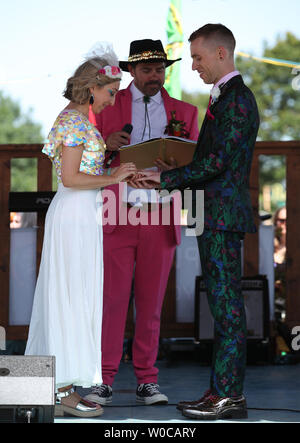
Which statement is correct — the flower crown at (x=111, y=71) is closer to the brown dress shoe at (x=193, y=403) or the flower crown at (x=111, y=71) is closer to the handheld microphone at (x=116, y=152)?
the handheld microphone at (x=116, y=152)

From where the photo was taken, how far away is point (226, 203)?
363cm

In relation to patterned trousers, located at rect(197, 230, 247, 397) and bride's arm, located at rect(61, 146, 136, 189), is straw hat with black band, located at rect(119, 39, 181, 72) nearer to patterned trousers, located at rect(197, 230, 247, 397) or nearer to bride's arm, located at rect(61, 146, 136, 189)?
bride's arm, located at rect(61, 146, 136, 189)

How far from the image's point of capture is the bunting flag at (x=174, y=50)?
9773 mm

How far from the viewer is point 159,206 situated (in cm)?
431

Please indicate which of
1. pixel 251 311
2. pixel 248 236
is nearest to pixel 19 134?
pixel 248 236

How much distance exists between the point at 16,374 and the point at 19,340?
324 cm

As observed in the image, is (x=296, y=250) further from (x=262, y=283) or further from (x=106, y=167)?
(x=106, y=167)

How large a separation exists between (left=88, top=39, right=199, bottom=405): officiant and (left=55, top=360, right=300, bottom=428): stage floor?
267mm

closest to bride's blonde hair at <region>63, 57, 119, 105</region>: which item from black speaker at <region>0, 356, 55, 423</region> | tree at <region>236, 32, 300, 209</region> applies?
black speaker at <region>0, 356, 55, 423</region>

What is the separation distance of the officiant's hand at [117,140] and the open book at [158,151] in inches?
9.6

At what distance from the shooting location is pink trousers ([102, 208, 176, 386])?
4293 millimetres

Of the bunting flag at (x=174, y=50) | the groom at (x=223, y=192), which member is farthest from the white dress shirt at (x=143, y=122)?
the bunting flag at (x=174, y=50)

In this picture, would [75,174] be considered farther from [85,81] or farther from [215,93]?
[215,93]

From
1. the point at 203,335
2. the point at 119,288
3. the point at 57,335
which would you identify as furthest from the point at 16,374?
the point at 203,335
